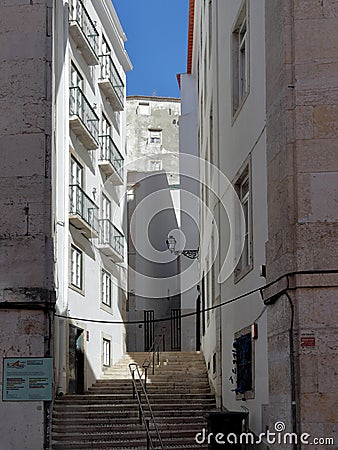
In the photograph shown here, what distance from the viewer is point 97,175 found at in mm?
23406

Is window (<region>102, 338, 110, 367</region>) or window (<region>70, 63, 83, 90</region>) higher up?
window (<region>70, 63, 83, 90</region>)

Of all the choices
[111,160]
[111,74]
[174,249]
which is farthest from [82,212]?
[174,249]

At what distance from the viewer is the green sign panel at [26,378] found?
419 inches

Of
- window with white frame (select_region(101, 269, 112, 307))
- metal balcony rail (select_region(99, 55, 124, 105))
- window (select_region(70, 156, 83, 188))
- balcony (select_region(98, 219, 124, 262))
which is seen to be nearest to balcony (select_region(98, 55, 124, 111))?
metal balcony rail (select_region(99, 55, 124, 105))

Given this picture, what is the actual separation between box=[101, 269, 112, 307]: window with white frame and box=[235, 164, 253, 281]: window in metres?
10.4

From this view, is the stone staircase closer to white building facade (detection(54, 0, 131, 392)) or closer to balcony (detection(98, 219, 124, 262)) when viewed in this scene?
white building facade (detection(54, 0, 131, 392))

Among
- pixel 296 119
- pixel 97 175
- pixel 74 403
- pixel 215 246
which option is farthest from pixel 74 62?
pixel 296 119

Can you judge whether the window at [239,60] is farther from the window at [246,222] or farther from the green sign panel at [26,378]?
the green sign panel at [26,378]

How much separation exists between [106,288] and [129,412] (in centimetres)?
748

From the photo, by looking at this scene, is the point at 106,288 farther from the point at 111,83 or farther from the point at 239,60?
the point at 239,60

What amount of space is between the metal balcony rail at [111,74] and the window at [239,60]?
10409mm

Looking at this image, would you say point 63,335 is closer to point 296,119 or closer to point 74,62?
point 74,62

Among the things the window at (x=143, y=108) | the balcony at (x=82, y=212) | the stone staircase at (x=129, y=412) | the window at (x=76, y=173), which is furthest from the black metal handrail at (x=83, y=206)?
the window at (x=143, y=108)

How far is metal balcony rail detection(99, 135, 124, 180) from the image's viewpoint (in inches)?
939
